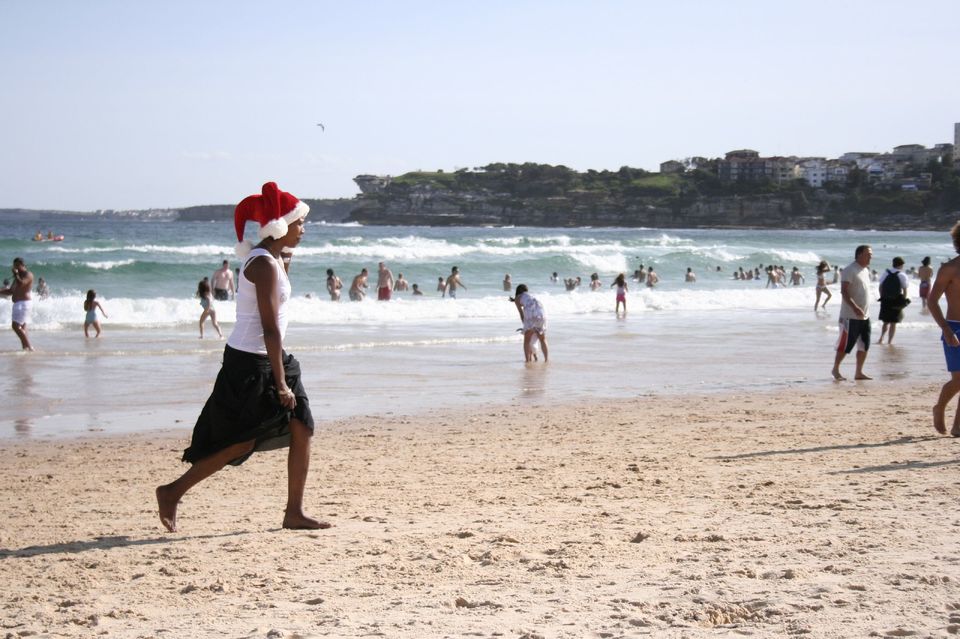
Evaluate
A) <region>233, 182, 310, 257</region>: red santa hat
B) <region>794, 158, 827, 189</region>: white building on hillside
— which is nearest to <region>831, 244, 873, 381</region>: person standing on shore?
<region>233, 182, 310, 257</region>: red santa hat

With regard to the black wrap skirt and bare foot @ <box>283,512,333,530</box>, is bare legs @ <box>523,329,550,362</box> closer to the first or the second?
bare foot @ <box>283,512,333,530</box>

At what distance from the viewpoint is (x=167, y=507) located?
211 inches

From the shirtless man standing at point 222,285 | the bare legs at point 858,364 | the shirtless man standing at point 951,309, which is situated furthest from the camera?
the shirtless man standing at point 222,285

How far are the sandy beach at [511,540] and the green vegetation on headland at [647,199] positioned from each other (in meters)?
127

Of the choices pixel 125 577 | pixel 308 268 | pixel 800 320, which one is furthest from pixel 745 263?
pixel 125 577

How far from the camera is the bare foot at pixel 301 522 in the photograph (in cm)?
543

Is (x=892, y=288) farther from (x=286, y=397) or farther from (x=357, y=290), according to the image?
(x=357, y=290)

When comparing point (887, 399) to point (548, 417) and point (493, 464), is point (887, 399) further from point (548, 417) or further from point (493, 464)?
point (493, 464)

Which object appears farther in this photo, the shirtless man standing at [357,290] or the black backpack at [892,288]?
the shirtless man standing at [357,290]

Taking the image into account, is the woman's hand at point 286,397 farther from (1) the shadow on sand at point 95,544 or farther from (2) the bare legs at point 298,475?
(1) the shadow on sand at point 95,544

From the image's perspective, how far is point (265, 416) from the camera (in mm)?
5047

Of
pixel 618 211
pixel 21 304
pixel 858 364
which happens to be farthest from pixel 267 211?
pixel 618 211

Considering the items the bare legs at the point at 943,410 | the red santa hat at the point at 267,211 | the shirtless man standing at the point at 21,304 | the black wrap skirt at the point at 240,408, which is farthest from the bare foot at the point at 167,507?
the shirtless man standing at the point at 21,304

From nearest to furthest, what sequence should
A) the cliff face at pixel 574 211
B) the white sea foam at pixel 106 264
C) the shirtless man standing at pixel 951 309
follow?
the shirtless man standing at pixel 951 309
the white sea foam at pixel 106 264
the cliff face at pixel 574 211
